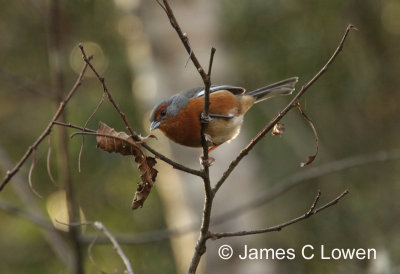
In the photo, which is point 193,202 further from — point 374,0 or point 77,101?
point 374,0

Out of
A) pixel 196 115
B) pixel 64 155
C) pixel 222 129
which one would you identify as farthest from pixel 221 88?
pixel 64 155

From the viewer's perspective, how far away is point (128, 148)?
2242mm

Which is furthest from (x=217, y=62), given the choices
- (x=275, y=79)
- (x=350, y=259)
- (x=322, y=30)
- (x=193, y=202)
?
(x=350, y=259)

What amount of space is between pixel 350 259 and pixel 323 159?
153 cm

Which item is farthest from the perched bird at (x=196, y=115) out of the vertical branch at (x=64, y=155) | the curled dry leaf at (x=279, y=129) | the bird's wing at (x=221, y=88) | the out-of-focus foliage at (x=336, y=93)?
the out-of-focus foliage at (x=336, y=93)

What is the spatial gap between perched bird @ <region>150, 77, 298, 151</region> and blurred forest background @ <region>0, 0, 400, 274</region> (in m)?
1.39

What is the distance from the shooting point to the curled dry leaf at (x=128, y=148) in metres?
2.19

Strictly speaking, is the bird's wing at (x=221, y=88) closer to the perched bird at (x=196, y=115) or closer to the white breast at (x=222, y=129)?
the perched bird at (x=196, y=115)

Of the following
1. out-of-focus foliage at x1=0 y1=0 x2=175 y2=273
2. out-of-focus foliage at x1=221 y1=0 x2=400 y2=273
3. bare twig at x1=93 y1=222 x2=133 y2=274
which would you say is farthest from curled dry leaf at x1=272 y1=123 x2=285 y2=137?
out-of-focus foliage at x1=0 y1=0 x2=175 y2=273

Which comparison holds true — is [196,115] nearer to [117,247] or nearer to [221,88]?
[221,88]

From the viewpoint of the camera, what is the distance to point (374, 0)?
20.2ft

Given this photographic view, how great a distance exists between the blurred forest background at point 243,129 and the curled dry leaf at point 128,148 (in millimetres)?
3262

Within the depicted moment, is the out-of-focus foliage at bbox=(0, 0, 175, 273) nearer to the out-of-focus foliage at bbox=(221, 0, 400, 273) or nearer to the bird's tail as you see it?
the out-of-focus foliage at bbox=(221, 0, 400, 273)

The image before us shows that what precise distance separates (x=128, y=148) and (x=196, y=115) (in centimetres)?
174
